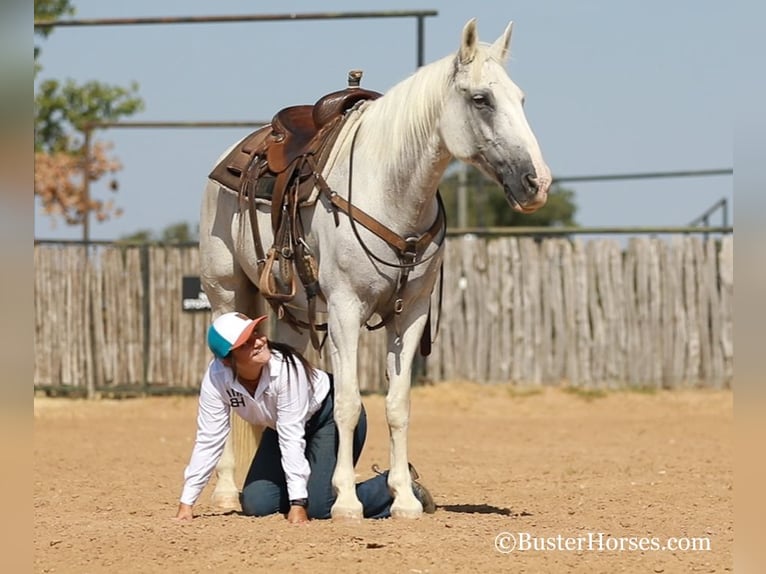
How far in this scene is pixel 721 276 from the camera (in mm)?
16562

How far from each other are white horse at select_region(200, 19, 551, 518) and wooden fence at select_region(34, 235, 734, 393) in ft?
31.0

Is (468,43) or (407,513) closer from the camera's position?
→ (468,43)

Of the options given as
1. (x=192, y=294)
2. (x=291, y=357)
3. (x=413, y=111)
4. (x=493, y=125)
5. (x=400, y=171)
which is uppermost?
(x=413, y=111)

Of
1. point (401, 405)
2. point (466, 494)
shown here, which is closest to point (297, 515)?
point (401, 405)

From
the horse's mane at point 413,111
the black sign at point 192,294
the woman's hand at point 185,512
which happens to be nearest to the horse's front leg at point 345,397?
the woman's hand at point 185,512

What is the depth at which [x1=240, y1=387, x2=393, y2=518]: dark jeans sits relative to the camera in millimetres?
7051

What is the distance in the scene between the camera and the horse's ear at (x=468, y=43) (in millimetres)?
6520

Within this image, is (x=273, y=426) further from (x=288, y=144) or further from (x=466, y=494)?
(x=466, y=494)

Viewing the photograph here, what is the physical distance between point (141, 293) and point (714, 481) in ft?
33.1

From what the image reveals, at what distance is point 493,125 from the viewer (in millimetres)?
6438

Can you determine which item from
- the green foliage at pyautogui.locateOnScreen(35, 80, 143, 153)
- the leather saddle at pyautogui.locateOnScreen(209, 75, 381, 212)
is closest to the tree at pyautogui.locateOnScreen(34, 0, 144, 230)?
the green foliage at pyautogui.locateOnScreen(35, 80, 143, 153)

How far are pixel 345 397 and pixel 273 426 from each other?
492 mm

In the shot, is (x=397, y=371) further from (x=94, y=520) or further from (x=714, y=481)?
(x=714, y=481)
